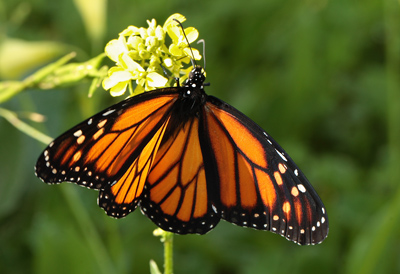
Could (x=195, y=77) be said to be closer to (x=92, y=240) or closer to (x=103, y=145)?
(x=103, y=145)

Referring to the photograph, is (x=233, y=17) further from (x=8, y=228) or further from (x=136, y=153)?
(x=136, y=153)

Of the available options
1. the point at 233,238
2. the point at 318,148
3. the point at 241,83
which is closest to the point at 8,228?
the point at 233,238

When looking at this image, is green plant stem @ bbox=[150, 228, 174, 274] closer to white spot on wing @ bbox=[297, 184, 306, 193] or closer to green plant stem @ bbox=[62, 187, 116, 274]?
white spot on wing @ bbox=[297, 184, 306, 193]

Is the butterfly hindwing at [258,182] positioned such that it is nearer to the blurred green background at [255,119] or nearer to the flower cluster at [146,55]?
the flower cluster at [146,55]

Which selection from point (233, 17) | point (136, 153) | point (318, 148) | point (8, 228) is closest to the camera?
point (136, 153)

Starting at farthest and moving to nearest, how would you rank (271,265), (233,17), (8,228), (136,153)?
(233,17), (8,228), (271,265), (136,153)

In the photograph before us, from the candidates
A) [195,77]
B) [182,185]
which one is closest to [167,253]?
[182,185]

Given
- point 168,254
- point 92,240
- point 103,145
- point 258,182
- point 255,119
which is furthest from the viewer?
point 255,119
